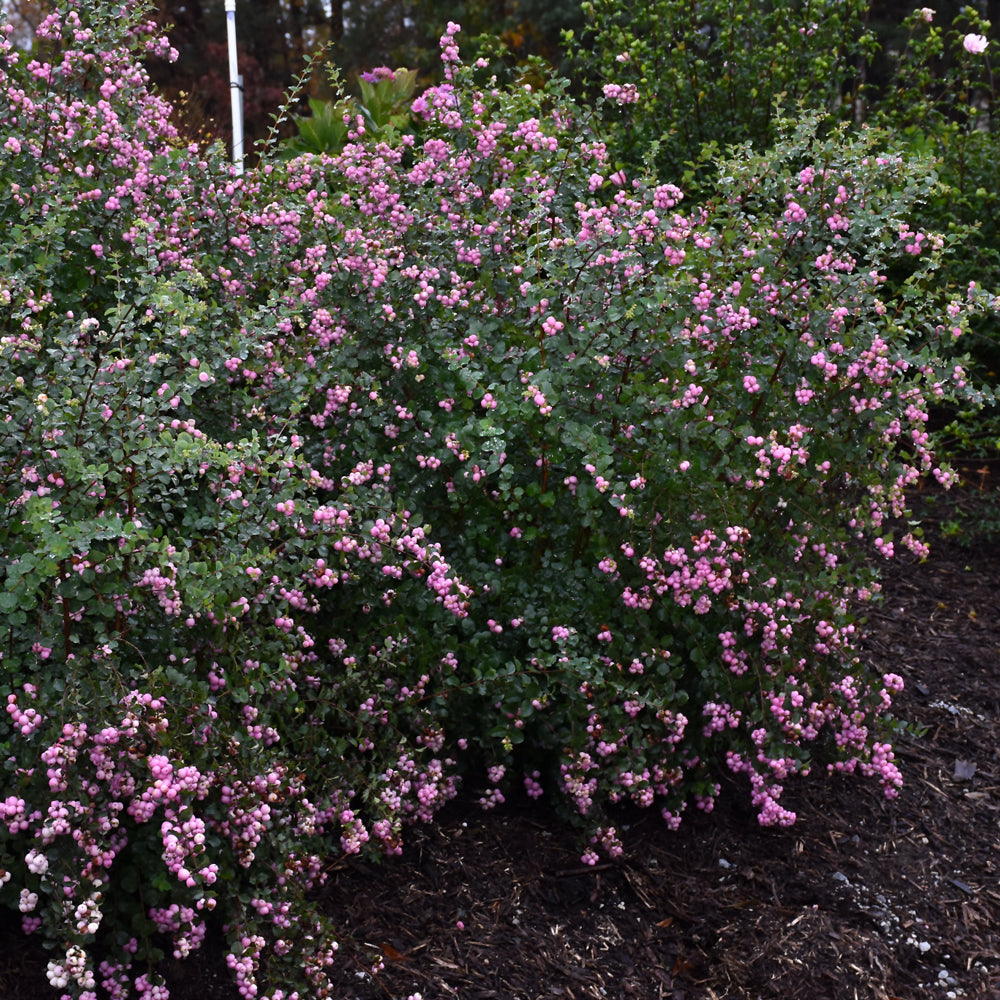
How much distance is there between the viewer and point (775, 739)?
301 centimetres

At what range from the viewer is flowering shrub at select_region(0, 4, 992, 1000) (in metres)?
2.41

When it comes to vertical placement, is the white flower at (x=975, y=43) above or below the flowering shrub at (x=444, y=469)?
above

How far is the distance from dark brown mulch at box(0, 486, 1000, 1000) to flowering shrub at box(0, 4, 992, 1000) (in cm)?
12

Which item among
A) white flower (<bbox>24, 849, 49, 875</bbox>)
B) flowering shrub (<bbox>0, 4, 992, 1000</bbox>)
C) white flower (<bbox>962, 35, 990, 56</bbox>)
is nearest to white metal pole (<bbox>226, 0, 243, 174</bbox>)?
flowering shrub (<bbox>0, 4, 992, 1000</bbox>)

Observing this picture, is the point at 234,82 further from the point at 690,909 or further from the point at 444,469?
the point at 690,909

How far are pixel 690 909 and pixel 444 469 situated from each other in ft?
4.46

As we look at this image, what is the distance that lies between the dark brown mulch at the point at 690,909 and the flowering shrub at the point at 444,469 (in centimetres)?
12

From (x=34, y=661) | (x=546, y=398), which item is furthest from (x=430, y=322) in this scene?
(x=34, y=661)

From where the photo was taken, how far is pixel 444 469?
3.15m

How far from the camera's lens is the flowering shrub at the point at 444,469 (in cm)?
241

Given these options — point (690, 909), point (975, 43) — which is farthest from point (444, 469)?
point (975, 43)

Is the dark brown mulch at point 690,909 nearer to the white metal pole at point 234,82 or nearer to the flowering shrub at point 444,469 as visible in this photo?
the flowering shrub at point 444,469

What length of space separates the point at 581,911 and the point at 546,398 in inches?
52.2

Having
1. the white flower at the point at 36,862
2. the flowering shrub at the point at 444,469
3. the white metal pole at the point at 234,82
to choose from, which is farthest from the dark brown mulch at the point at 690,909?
the white metal pole at the point at 234,82
